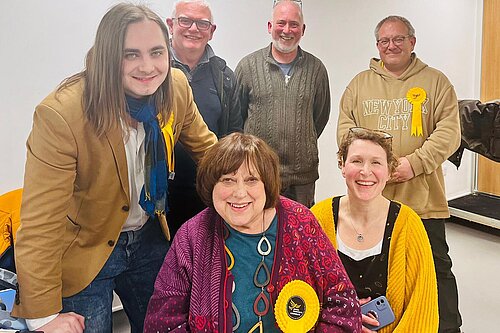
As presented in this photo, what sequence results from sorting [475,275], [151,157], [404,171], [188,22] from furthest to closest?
[475,275] < [404,171] < [188,22] < [151,157]

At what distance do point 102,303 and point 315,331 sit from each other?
689 mm

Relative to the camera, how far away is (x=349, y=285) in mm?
1601

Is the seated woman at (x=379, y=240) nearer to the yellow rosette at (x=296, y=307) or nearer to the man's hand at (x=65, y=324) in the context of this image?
the yellow rosette at (x=296, y=307)

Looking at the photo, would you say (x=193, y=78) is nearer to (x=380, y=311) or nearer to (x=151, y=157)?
(x=151, y=157)

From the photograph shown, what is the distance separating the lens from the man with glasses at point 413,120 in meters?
2.52

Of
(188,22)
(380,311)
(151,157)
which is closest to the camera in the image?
(151,157)

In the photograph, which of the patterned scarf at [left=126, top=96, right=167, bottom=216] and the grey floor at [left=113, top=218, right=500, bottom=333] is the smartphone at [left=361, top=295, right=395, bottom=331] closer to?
the patterned scarf at [left=126, top=96, right=167, bottom=216]

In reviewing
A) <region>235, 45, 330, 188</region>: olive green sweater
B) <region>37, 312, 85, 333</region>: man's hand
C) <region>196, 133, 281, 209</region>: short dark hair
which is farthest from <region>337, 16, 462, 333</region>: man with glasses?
<region>37, 312, 85, 333</region>: man's hand

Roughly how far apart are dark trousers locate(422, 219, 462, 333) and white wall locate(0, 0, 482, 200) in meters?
1.30

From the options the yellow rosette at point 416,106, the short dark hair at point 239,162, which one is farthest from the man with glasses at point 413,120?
the short dark hair at point 239,162

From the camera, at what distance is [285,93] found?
8.38 feet

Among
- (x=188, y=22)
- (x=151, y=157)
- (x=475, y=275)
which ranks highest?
(x=188, y=22)

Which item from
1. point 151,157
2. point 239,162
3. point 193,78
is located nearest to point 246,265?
point 239,162

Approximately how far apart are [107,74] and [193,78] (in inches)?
29.7
